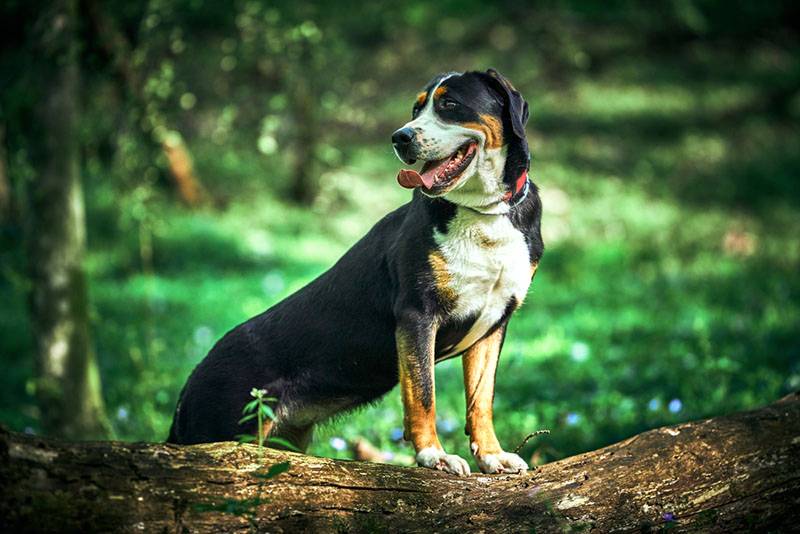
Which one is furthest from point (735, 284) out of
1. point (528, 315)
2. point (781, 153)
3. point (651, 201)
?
point (781, 153)

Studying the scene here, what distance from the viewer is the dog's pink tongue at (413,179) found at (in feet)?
10.2

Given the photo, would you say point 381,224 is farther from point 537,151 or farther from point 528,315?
point 537,151

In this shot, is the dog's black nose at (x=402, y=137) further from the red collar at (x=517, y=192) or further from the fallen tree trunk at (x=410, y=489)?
the fallen tree trunk at (x=410, y=489)

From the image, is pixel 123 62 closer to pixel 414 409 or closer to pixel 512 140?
pixel 512 140

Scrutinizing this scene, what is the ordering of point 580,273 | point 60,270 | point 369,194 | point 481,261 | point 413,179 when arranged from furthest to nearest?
1. point 369,194
2. point 580,273
3. point 60,270
4. point 481,261
5. point 413,179

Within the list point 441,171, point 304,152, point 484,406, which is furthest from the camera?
point 304,152

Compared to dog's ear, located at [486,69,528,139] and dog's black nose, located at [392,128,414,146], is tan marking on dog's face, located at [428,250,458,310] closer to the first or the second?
dog's black nose, located at [392,128,414,146]

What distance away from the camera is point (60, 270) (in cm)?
556

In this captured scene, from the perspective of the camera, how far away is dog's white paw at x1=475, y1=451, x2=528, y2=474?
3.38 metres

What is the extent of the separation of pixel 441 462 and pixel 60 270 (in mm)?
3370

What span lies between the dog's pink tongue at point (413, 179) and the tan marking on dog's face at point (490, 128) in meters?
0.27

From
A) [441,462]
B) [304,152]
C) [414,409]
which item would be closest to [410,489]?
[441,462]

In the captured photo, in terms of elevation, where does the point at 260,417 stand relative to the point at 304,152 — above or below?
below

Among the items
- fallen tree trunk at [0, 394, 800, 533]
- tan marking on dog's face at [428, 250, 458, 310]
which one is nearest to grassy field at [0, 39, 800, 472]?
tan marking on dog's face at [428, 250, 458, 310]
